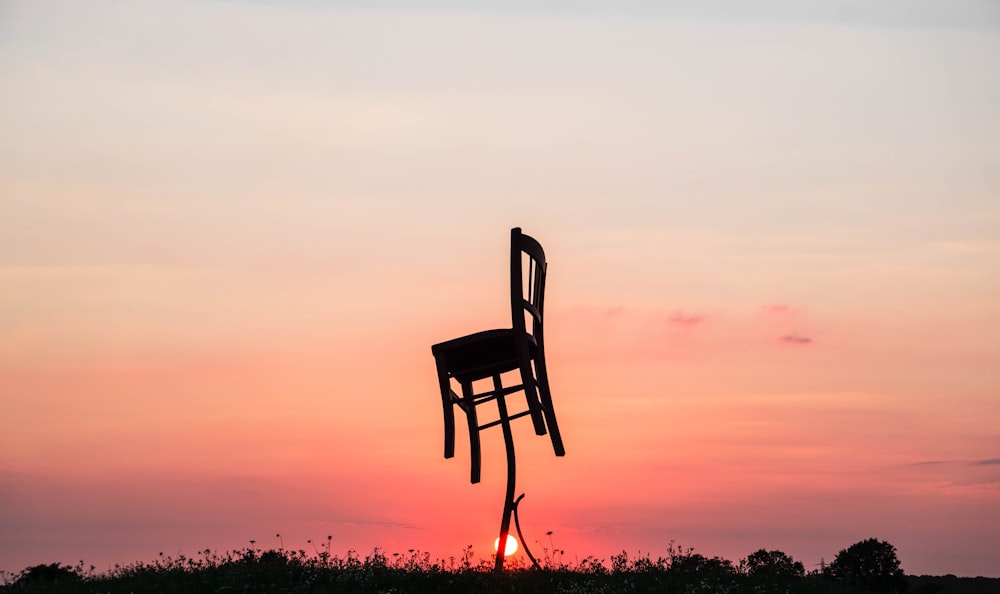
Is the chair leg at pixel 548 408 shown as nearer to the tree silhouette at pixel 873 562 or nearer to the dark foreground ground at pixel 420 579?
the dark foreground ground at pixel 420 579

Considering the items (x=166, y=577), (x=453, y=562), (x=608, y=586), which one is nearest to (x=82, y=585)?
(x=166, y=577)

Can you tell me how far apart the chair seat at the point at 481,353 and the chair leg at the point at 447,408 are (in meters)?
0.08

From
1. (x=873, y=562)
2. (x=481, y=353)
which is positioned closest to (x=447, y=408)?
(x=481, y=353)

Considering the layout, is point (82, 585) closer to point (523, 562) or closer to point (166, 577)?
point (166, 577)

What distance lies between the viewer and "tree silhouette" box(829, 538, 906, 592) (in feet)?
44.4

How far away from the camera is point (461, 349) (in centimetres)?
941

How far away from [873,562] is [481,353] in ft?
25.0

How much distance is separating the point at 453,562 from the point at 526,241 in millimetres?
3674

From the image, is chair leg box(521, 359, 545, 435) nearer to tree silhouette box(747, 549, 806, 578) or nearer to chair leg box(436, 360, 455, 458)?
chair leg box(436, 360, 455, 458)

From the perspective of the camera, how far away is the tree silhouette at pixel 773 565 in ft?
36.2

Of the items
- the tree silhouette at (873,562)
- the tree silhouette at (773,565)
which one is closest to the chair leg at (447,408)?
the tree silhouette at (773,565)

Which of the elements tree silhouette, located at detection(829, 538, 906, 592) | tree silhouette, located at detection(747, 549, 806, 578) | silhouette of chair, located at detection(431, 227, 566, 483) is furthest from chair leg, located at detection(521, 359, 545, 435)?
tree silhouette, located at detection(829, 538, 906, 592)

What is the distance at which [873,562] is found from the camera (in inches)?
548

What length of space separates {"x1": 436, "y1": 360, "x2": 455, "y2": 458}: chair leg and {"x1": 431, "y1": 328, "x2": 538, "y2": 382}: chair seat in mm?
82
